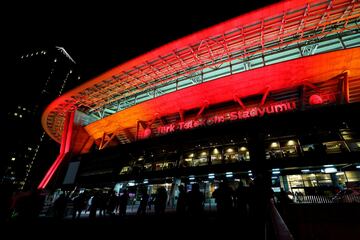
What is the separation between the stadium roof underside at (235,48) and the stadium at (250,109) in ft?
0.35

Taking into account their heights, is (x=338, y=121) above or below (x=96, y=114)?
below

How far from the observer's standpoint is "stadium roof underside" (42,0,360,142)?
589 inches

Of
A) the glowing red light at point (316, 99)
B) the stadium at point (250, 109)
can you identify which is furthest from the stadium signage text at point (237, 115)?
the glowing red light at point (316, 99)

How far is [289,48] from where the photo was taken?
2041 cm

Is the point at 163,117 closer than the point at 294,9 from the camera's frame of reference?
No

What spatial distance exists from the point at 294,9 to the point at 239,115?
9530 mm

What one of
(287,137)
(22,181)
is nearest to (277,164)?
(287,137)

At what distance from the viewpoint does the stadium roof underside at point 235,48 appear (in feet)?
49.1

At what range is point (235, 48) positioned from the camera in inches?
745

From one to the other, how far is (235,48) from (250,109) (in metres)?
6.13

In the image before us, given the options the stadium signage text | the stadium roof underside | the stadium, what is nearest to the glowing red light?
the stadium

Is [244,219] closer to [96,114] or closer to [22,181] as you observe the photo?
[96,114]

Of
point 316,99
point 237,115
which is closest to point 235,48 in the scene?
point 237,115

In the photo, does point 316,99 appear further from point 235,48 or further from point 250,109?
point 235,48
